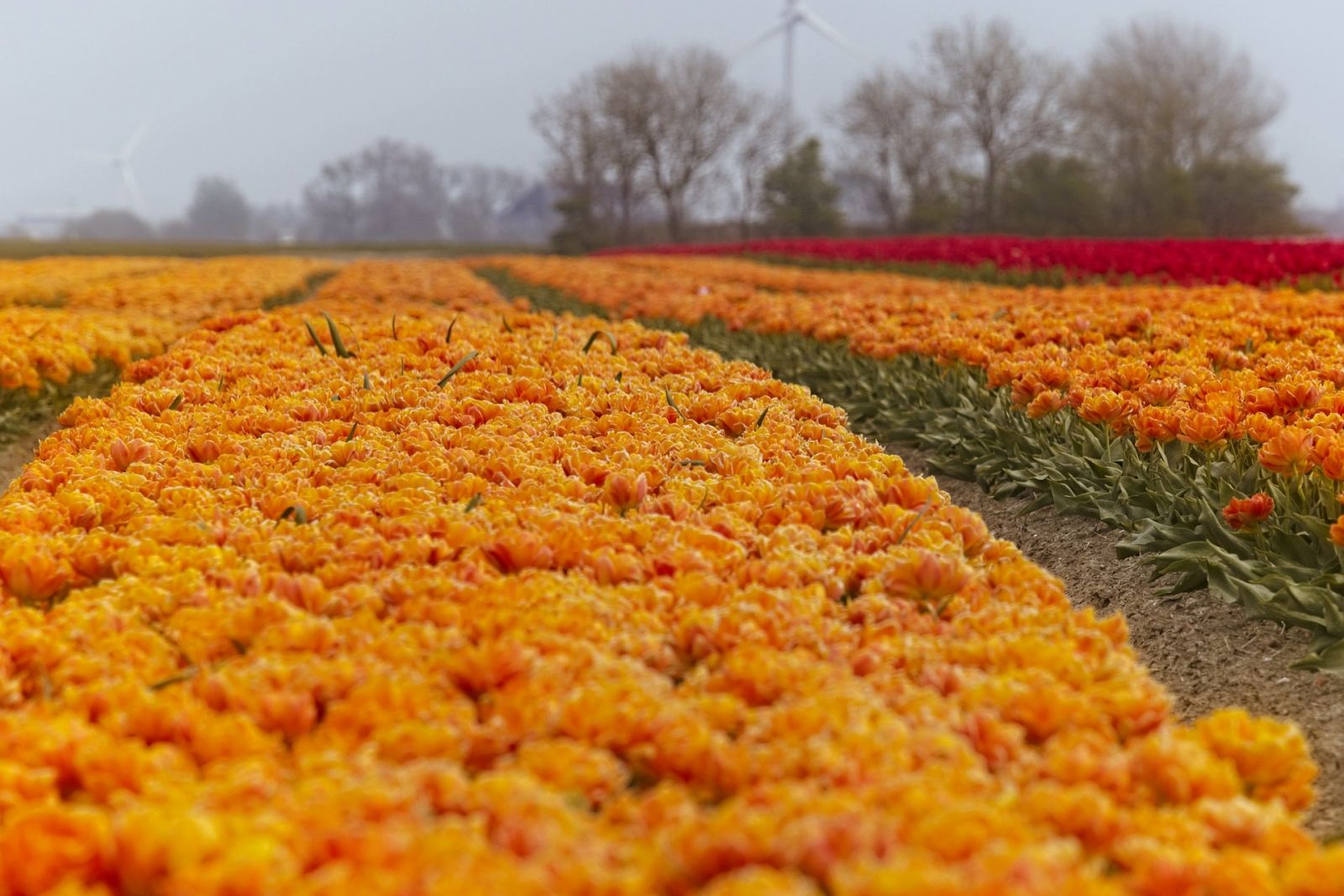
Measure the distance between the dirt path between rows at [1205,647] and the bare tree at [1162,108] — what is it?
49978 millimetres

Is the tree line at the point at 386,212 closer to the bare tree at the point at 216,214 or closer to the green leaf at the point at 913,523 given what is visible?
the bare tree at the point at 216,214

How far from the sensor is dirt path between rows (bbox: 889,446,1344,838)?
11.0ft

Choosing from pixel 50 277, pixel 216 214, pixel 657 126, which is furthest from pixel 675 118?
pixel 216 214

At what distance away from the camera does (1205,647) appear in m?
4.14

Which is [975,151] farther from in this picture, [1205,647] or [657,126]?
[1205,647]

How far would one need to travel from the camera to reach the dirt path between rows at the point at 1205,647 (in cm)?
336

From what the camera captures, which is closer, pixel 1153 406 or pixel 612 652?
pixel 612 652

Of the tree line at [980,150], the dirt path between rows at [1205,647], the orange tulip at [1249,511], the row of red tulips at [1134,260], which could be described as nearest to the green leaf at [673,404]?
the dirt path between rows at [1205,647]

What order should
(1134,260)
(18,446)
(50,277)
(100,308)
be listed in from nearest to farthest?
1. (18,446)
2. (100,308)
3. (1134,260)
4. (50,277)

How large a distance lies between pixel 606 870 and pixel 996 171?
191 feet

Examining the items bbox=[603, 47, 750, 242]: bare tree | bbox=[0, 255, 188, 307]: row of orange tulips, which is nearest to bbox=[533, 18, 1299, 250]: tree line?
bbox=[603, 47, 750, 242]: bare tree

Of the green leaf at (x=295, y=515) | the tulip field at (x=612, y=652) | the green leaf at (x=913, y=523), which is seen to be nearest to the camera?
the tulip field at (x=612, y=652)

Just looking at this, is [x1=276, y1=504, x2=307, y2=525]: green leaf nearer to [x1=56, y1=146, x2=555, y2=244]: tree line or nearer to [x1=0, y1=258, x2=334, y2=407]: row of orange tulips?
[x1=0, y1=258, x2=334, y2=407]: row of orange tulips

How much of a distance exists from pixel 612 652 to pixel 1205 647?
9.67ft
